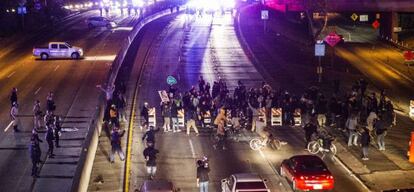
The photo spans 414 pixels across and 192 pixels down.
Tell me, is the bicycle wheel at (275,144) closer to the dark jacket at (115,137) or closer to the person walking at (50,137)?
the dark jacket at (115,137)

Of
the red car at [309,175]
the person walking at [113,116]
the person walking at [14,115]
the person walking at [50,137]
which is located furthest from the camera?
the person walking at [14,115]

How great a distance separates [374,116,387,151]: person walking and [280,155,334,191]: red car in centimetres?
612

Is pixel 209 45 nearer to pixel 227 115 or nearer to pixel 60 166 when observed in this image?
pixel 227 115

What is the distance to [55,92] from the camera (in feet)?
136

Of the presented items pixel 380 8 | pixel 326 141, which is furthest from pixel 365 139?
pixel 380 8

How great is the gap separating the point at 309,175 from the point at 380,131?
23.9ft

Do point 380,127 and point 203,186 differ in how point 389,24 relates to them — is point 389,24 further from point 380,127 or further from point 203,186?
point 203,186

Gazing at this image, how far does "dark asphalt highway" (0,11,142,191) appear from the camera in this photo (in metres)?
26.1

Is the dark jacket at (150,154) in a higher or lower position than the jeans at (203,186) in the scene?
higher

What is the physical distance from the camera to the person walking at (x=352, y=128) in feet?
98.6

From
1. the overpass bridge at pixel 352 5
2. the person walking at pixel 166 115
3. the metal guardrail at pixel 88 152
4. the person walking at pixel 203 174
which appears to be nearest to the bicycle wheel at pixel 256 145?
the person walking at pixel 166 115

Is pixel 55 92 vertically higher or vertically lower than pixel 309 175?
higher

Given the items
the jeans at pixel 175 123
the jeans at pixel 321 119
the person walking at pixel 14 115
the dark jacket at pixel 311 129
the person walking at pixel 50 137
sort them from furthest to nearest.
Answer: the jeans at pixel 321 119
the jeans at pixel 175 123
the person walking at pixel 14 115
the dark jacket at pixel 311 129
the person walking at pixel 50 137

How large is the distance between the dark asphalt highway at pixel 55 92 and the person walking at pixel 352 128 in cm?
1256
